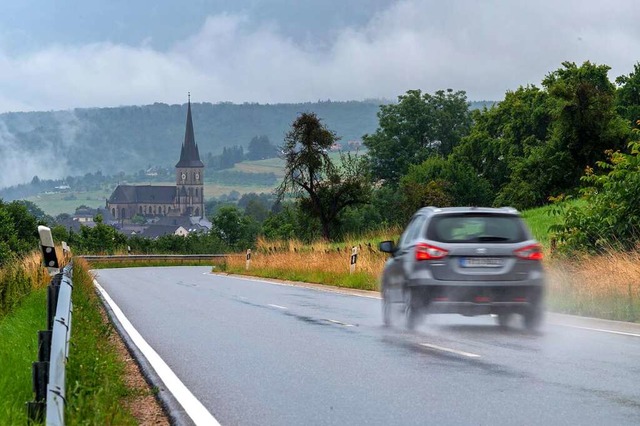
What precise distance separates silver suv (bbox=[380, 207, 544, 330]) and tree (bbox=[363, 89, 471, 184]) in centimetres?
10215

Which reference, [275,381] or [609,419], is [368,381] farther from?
[609,419]

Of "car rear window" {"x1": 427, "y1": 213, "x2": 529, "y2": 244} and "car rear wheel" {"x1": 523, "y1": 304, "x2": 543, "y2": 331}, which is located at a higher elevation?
"car rear window" {"x1": 427, "y1": 213, "x2": 529, "y2": 244}

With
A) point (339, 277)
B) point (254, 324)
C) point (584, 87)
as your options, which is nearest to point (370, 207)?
point (584, 87)

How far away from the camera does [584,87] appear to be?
242 ft

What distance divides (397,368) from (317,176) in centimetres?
5896

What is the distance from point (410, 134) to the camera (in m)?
122

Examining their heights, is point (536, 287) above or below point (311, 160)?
below

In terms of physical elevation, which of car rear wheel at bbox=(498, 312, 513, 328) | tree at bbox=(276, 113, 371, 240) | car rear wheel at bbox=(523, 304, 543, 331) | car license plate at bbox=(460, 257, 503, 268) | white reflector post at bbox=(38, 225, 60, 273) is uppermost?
tree at bbox=(276, 113, 371, 240)

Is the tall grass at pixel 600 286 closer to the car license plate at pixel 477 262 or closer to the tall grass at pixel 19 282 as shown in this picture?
the car license plate at pixel 477 262

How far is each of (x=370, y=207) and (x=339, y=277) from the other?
230 ft

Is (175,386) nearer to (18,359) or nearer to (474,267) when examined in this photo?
(18,359)

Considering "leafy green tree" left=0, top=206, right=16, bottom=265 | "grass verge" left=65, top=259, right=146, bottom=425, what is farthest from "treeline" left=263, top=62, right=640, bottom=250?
"grass verge" left=65, top=259, right=146, bottom=425

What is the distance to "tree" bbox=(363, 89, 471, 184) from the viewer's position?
120375 mm

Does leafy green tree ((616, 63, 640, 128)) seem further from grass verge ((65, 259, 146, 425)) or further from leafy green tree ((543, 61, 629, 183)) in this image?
grass verge ((65, 259, 146, 425))
